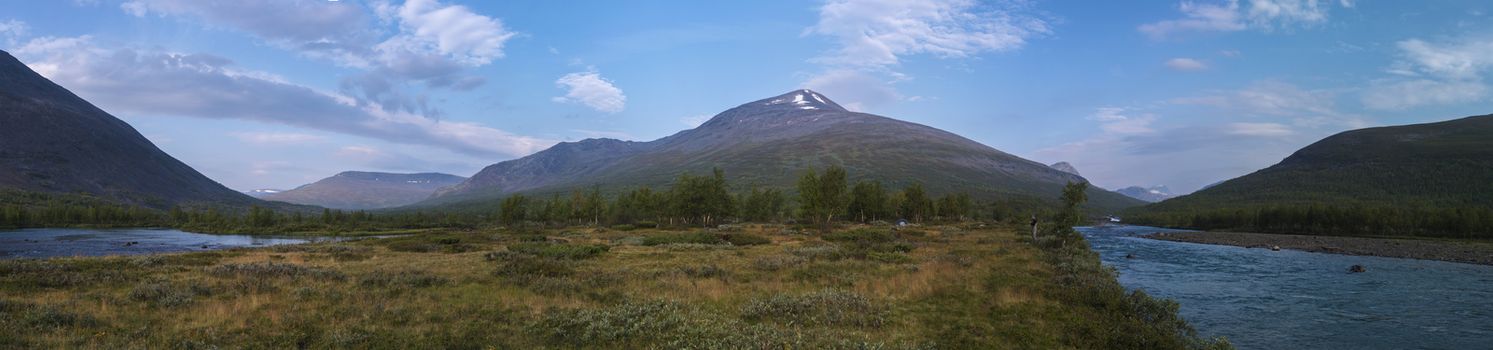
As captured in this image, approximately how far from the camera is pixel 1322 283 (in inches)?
1358

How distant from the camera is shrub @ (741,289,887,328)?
16156 mm

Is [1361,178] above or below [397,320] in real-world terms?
above

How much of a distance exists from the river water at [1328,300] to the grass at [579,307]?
490 centimetres

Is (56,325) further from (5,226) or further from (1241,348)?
(5,226)

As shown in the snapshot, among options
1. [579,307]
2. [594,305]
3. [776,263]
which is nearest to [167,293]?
[579,307]

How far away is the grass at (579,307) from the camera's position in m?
14.0

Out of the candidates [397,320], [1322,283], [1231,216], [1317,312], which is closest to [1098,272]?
[1317,312]

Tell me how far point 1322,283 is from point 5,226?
20152 cm

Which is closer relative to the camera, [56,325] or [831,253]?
[56,325]

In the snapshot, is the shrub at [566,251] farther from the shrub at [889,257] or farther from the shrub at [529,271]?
the shrub at [889,257]

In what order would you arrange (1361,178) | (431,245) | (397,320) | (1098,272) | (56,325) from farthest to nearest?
(1361,178)
(431,245)
(1098,272)
(397,320)
(56,325)

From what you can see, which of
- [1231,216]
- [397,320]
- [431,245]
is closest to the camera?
[397,320]

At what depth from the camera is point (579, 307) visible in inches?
719

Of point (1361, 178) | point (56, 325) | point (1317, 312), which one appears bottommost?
point (1317, 312)
